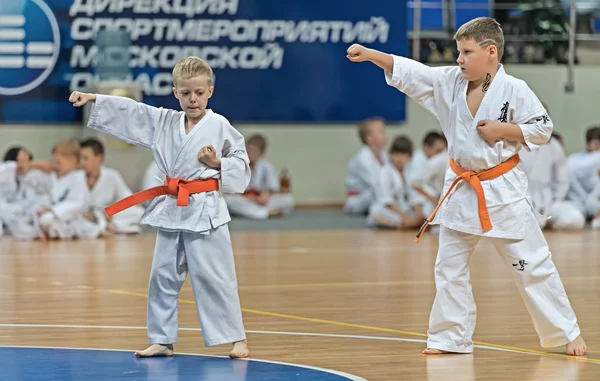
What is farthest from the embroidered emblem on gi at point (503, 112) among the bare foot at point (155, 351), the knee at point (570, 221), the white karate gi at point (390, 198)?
the knee at point (570, 221)

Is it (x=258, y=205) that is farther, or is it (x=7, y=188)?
(x=258, y=205)

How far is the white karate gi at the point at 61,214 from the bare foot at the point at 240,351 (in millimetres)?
5157

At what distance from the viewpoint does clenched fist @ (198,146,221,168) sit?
4.10m

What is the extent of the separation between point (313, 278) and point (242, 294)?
2.66ft

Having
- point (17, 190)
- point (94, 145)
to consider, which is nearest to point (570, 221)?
point (94, 145)

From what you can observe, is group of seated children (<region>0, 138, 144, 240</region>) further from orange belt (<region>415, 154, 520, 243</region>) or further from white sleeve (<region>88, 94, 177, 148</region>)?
orange belt (<region>415, 154, 520, 243</region>)

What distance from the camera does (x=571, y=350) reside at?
14.0 feet

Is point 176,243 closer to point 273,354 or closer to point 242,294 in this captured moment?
point 273,354

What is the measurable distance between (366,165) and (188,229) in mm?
7593

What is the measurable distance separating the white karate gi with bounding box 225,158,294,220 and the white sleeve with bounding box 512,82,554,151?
23.4 ft

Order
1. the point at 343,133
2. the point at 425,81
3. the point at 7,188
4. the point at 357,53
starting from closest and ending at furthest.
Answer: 1. the point at 357,53
2. the point at 425,81
3. the point at 7,188
4. the point at 343,133

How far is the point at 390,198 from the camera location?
1034 cm

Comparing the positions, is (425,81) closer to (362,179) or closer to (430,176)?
(430,176)

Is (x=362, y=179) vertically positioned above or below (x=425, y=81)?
below
